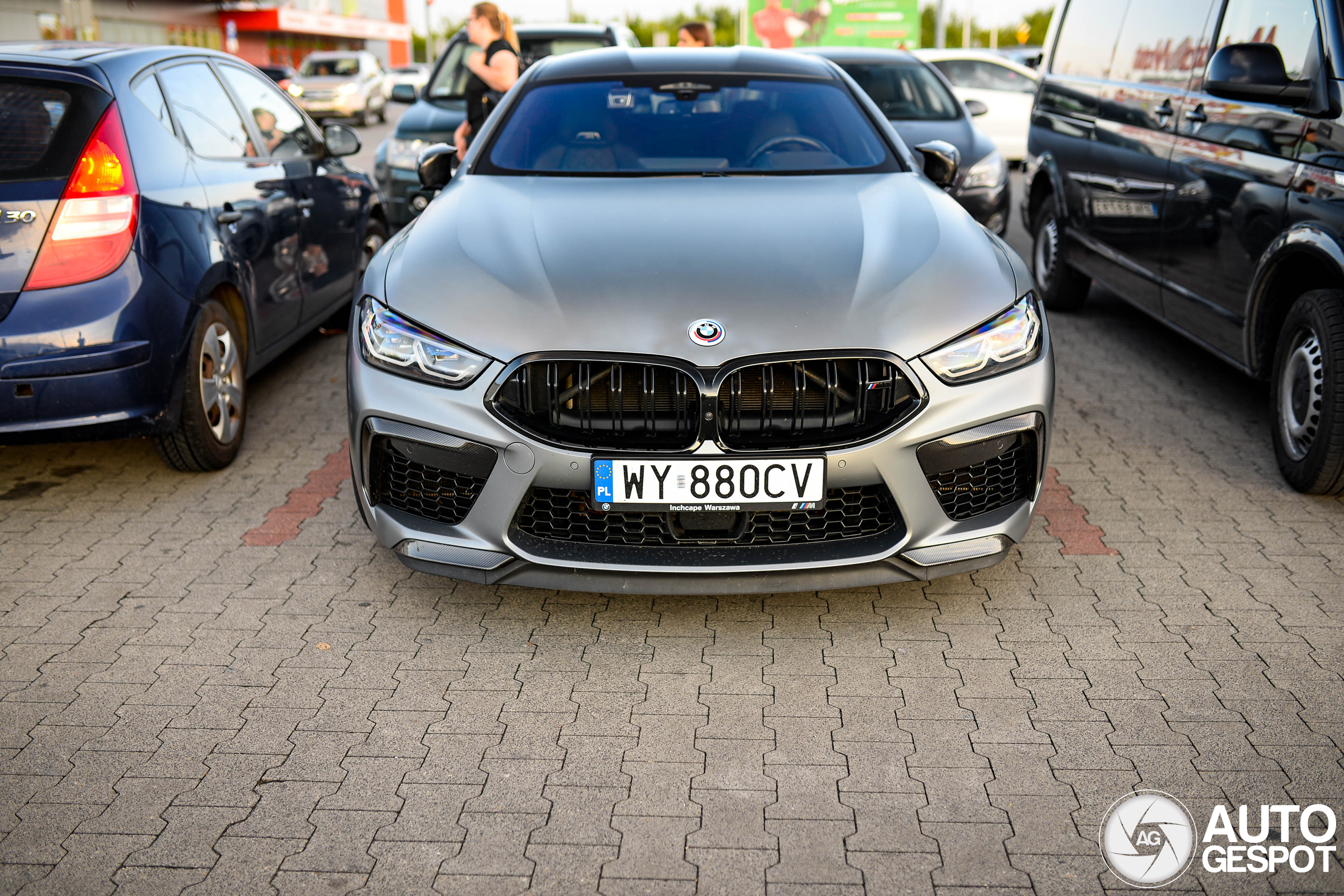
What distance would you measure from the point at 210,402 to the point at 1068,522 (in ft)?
10.7

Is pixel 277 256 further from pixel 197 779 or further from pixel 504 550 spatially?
pixel 197 779

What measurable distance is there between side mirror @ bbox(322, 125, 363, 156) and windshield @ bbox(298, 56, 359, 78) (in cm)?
2727

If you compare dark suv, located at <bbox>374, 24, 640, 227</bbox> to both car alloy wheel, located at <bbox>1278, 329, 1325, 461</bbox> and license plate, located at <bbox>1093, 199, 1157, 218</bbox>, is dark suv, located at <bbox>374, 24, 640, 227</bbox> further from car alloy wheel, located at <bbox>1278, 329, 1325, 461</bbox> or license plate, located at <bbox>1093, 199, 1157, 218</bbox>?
car alloy wheel, located at <bbox>1278, 329, 1325, 461</bbox>

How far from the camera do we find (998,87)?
615 inches

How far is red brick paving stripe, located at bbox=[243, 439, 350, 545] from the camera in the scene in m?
4.08

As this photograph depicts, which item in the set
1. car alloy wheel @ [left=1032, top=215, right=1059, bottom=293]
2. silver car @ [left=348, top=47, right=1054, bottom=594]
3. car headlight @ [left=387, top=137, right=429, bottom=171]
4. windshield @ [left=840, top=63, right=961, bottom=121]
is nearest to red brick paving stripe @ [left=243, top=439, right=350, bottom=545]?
silver car @ [left=348, top=47, right=1054, bottom=594]

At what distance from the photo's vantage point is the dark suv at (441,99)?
8.92 m

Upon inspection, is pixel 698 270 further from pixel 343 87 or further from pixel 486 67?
pixel 343 87

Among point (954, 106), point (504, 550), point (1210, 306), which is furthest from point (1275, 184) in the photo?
point (954, 106)

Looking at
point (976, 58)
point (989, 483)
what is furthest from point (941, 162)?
point (976, 58)

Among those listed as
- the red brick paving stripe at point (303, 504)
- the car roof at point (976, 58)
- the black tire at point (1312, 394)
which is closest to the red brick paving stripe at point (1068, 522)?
the black tire at point (1312, 394)

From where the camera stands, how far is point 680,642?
331cm

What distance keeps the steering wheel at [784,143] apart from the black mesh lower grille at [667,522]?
178cm

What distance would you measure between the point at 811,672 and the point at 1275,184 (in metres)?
2.75
